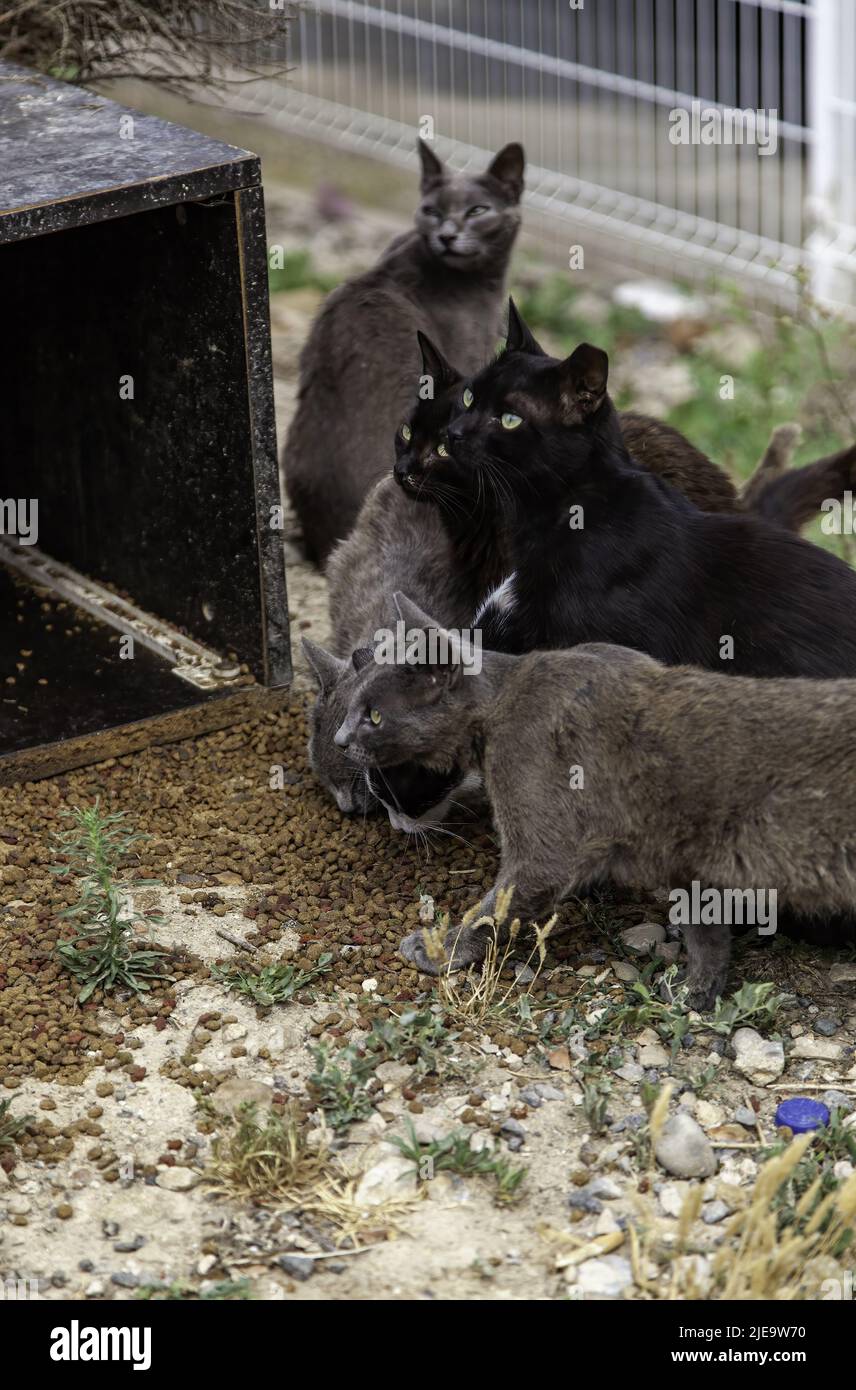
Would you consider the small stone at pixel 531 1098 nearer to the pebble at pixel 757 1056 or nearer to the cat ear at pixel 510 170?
the pebble at pixel 757 1056

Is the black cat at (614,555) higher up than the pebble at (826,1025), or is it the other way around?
the black cat at (614,555)

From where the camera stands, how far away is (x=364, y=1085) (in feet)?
11.3

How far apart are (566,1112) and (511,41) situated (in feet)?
21.0

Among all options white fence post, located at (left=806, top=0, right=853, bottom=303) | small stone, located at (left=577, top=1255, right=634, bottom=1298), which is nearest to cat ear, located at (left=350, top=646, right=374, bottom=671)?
small stone, located at (left=577, top=1255, right=634, bottom=1298)

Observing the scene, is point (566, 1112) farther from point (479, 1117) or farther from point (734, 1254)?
point (734, 1254)

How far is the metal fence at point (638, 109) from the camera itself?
7551 mm

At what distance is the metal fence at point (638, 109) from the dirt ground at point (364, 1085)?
4269 mm

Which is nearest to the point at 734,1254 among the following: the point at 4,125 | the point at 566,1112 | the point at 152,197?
the point at 566,1112

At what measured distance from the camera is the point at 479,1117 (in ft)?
11.1

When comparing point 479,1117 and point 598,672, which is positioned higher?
point 598,672

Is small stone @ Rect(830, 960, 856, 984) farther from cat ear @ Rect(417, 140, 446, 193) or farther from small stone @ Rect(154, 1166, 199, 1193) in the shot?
cat ear @ Rect(417, 140, 446, 193)

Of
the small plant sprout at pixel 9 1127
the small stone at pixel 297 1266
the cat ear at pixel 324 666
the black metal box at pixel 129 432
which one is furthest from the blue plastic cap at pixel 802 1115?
the black metal box at pixel 129 432

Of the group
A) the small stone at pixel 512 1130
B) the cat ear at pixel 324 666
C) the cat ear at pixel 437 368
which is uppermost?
the cat ear at pixel 437 368

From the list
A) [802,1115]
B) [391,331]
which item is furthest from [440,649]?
[391,331]
